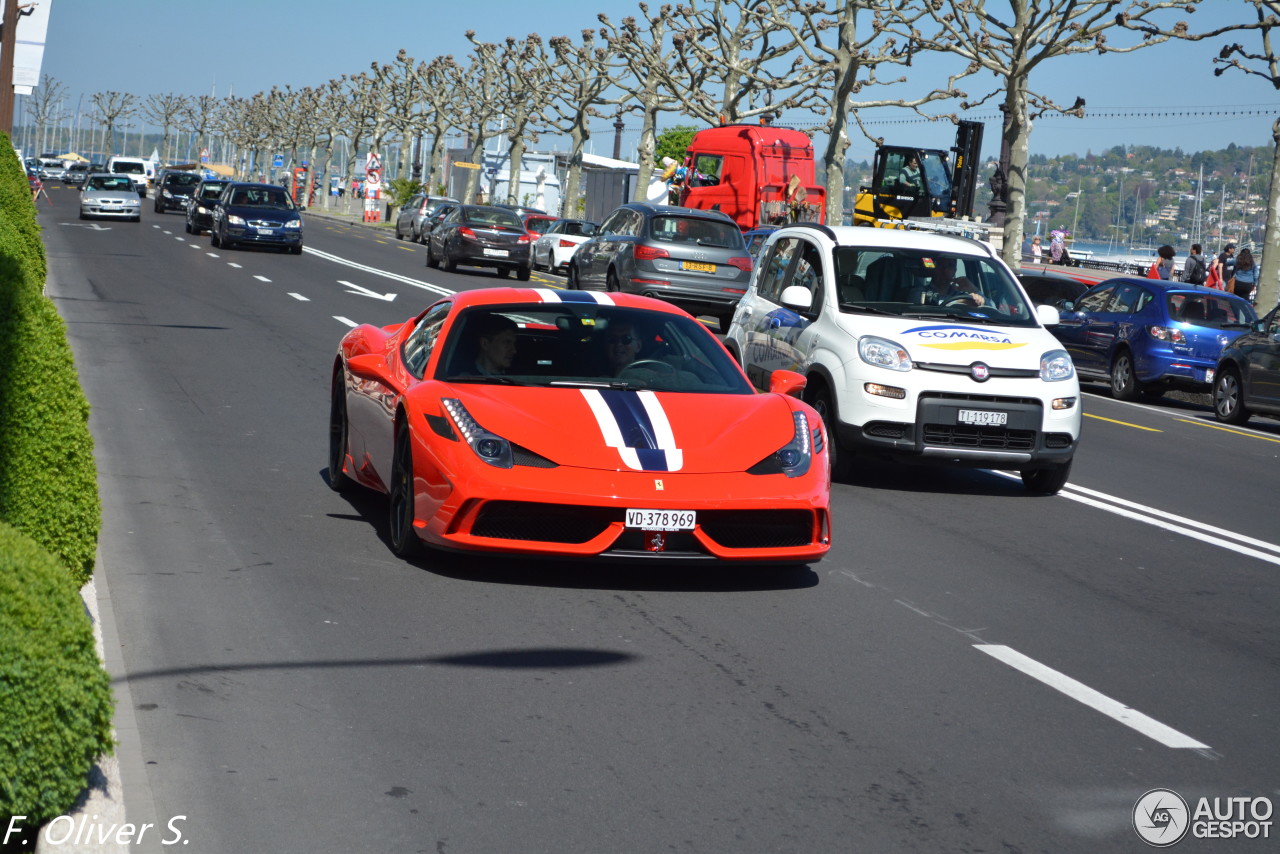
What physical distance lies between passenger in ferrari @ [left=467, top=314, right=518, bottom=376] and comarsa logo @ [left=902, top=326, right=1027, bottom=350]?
3756mm

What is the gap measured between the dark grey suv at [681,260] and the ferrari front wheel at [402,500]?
16.9m

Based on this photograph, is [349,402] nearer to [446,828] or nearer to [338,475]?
[338,475]

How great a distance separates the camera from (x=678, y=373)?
8.52 meters

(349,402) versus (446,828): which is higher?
(349,402)

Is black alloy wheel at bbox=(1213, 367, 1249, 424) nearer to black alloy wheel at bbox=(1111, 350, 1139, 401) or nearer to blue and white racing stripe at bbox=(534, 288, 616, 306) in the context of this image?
black alloy wheel at bbox=(1111, 350, 1139, 401)

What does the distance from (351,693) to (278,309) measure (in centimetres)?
1869

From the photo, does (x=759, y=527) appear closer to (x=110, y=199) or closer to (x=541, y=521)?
(x=541, y=521)

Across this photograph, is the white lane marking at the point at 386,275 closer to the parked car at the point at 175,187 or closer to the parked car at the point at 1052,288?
the parked car at the point at 1052,288

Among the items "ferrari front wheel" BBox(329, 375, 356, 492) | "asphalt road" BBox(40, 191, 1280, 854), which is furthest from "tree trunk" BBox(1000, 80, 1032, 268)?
"ferrari front wheel" BBox(329, 375, 356, 492)

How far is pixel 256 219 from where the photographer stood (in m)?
39.7

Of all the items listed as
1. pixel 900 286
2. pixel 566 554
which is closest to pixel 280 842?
pixel 566 554

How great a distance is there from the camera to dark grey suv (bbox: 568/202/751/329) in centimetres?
2523

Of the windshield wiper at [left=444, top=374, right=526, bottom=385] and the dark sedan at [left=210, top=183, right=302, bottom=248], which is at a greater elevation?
the dark sedan at [left=210, top=183, right=302, bottom=248]

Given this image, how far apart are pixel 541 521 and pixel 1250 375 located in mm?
15159
